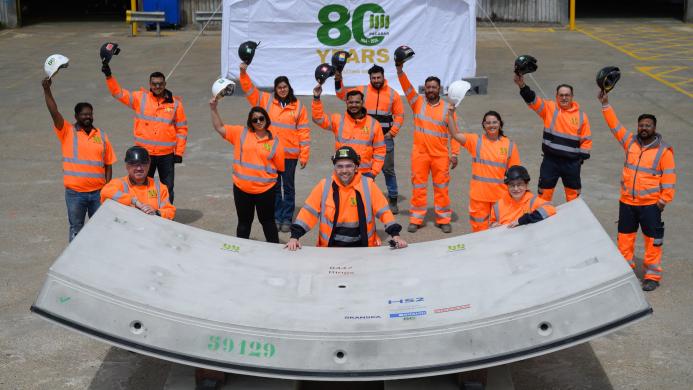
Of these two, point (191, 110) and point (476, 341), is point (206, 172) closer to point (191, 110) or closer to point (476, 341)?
point (191, 110)

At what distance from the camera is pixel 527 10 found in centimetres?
2742

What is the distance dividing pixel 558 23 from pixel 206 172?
57.7 feet

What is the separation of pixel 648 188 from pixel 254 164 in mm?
4100

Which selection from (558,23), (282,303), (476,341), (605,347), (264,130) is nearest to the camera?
(476,341)

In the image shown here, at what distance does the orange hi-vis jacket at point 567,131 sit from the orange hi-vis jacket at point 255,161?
3.10 metres

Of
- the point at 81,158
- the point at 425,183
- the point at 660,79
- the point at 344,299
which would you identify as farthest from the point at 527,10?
the point at 344,299

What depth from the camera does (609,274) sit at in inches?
243

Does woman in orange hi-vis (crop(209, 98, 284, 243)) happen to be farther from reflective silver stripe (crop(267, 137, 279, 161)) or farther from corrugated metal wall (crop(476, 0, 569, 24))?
corrugated metal wall (crop(476, 0, 569, 24))

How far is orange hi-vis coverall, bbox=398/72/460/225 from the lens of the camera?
34.0ft

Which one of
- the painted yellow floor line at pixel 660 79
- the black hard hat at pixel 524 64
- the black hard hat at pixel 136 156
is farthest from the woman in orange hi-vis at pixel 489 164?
the painted yellow floor line at pixel 660 79

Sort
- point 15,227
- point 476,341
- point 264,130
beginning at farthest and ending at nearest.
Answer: point 15,227 < point 264,130 < point 476,341

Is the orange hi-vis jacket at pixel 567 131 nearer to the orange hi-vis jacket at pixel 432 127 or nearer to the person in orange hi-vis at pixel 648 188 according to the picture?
the person in orange hi-vis at pixel 648 188

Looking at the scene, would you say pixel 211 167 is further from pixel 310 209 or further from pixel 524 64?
pixel 310 209

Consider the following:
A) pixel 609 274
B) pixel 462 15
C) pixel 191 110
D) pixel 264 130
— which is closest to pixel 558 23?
pixel 462 15
